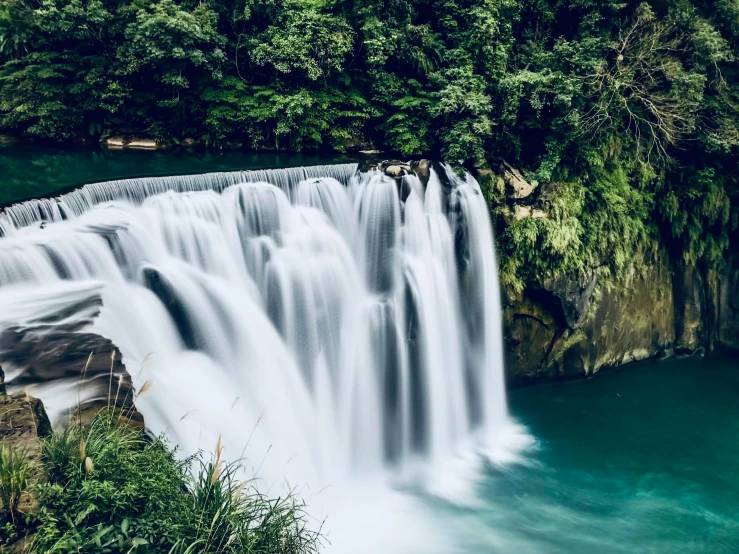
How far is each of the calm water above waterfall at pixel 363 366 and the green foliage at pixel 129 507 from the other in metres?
1.59

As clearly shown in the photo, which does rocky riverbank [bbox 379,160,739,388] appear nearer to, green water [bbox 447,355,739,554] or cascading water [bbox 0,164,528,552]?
green water [bbox 447,355,739,554]

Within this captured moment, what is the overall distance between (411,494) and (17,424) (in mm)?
6268

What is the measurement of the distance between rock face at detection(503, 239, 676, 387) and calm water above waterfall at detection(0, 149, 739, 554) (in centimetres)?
61

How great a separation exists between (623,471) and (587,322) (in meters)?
3.33

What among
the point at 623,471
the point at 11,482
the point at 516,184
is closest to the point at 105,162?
the point at 516,184

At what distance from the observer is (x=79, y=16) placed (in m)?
13.1

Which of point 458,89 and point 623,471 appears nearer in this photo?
point 623,471

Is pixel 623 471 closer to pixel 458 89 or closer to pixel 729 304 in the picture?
pixel 729 304

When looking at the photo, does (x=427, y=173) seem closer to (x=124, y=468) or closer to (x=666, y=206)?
(x=666, y=206)

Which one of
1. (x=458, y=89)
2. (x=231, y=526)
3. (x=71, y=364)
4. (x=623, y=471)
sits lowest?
(x=623, y=471)

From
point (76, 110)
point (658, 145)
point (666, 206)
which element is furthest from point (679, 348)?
point (76, 110)

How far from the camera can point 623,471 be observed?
34.6ft

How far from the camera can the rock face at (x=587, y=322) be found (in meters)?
12.2

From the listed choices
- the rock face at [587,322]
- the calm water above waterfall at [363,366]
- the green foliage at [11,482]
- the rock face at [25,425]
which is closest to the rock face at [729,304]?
the rock face at [587,322]
